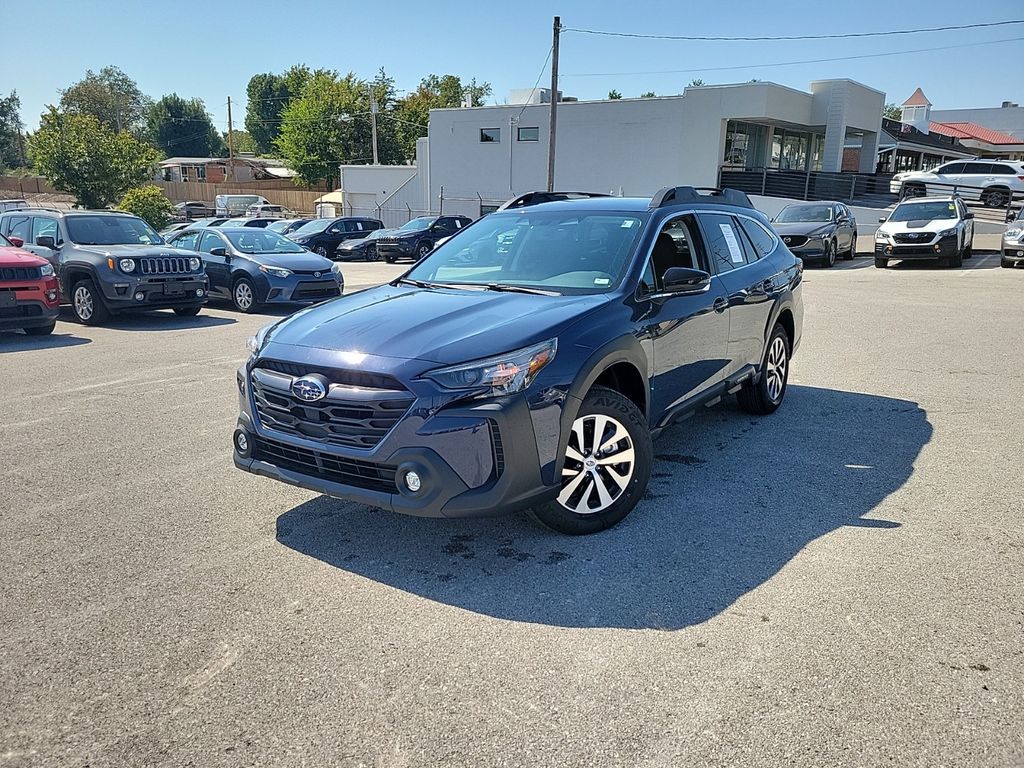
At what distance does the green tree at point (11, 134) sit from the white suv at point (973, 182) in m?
116

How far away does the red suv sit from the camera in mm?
9977

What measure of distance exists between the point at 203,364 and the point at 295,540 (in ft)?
17.3

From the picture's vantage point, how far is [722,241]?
5809mm

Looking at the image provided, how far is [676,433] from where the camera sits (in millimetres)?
6117

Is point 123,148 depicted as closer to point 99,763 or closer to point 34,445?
point 34,445

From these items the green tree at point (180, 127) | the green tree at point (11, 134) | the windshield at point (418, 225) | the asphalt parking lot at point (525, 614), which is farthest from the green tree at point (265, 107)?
the asphalt parking lot at point (525, 614)

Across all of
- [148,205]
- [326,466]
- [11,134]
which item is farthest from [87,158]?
[11,134]

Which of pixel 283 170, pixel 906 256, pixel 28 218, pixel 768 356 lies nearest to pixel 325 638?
pixel 768 356

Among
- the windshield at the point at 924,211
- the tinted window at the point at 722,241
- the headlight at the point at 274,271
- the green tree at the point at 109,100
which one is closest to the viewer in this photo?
the tinted window at the point at 722,241

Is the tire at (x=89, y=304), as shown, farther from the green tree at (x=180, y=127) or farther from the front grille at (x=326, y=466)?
the green tree at (x=180, y=127)

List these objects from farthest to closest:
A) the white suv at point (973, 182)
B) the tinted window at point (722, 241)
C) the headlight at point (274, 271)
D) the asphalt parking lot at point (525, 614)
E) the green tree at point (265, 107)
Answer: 1. the green tree at point (265, 107)
2. the white suv at point (973, 182)
3. the headlight at point (274, 271)
4. the tinted window at point (722, 241)
5. the asphalt parking lot at point (525, 614)

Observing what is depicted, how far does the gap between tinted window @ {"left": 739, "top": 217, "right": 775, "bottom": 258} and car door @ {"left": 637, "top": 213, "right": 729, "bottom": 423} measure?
3.32 feet

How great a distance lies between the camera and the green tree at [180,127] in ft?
341

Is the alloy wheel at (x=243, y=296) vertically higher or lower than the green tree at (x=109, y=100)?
lower
